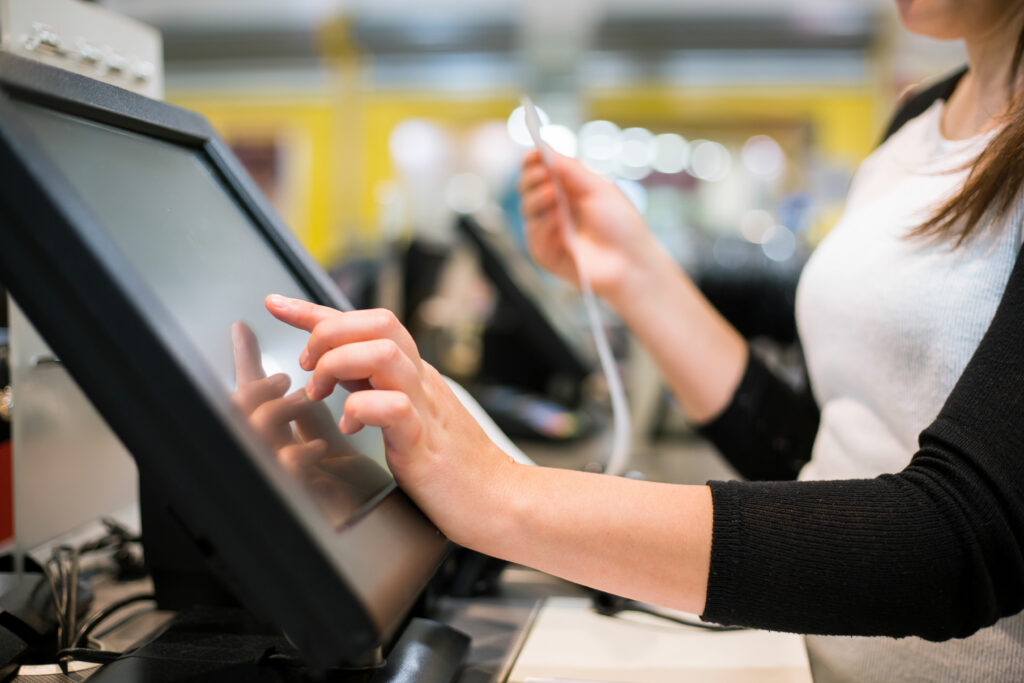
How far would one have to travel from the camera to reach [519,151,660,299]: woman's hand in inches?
34.9

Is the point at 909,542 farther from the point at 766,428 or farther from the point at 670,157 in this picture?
the point at 670,157

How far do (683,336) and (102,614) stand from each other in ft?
2.04

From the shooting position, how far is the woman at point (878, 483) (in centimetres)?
45

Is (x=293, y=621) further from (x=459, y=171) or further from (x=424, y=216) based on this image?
(x=459, y=171)

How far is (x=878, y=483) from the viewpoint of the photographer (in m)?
0.48

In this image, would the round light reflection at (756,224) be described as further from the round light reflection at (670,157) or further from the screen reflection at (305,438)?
the screen reflection at (305,438)

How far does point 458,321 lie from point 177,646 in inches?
87.4

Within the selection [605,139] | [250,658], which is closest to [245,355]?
[250,658]

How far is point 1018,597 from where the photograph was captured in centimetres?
46

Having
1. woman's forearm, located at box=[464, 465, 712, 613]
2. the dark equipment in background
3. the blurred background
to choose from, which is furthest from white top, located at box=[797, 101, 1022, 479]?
the blurred background

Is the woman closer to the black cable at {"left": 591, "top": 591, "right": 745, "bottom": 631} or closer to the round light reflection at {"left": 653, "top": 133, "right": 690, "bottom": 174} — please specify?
the black cable at {"left": 591, "top": 591, "right": 745, "bottom": 631}

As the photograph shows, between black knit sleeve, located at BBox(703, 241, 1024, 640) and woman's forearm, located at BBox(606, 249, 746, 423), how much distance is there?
0.41 m

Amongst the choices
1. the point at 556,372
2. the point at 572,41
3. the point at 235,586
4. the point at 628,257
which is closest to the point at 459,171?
the point at 572,41

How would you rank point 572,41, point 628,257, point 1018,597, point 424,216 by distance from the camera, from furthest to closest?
1. point 572,41
2. point 424,216
3. point 628,257
4. point 1018,597
